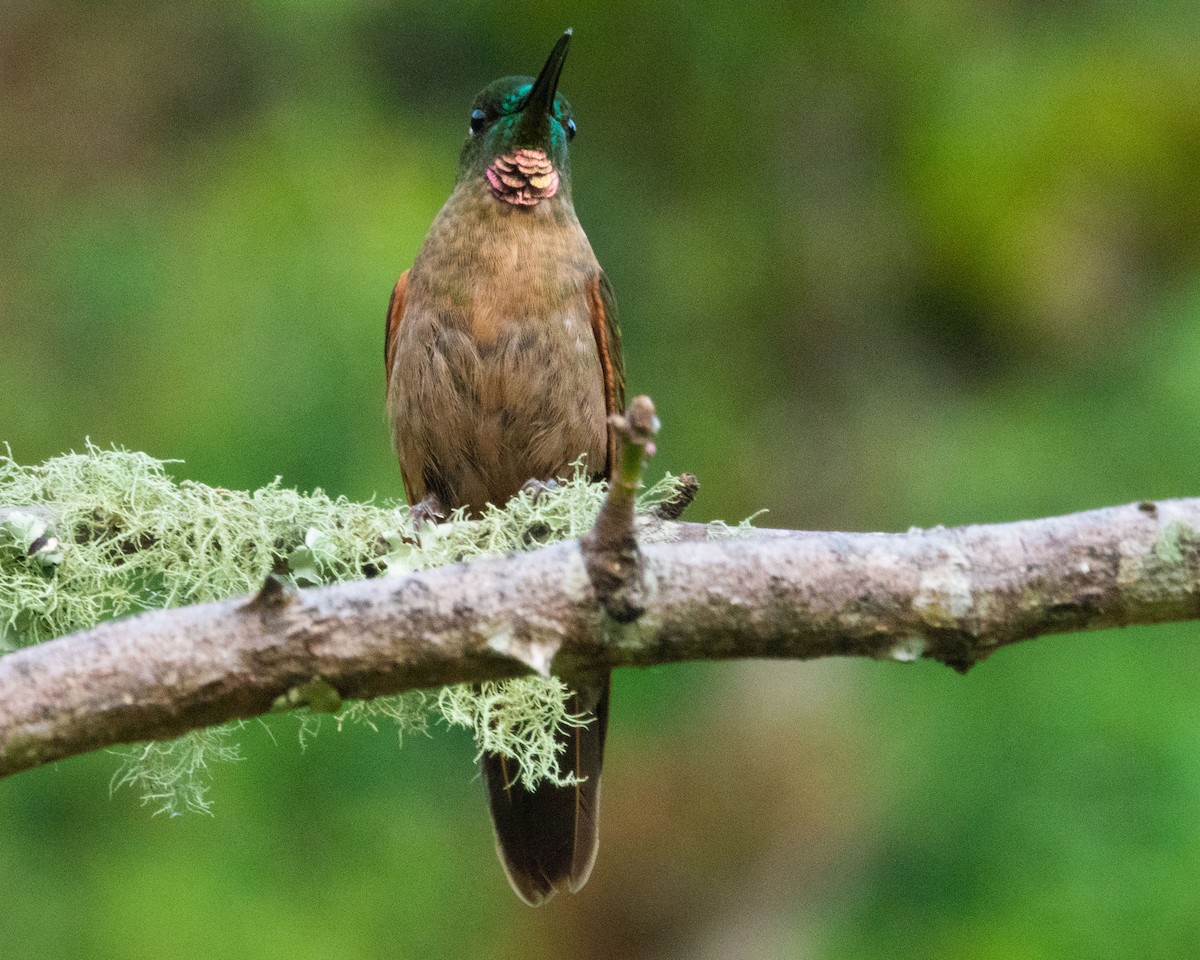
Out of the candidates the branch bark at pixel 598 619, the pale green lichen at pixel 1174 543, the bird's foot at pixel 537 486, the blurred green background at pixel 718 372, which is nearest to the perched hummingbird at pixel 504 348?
the bird's foot at pixel 537 486

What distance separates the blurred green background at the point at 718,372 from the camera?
4.76 metres

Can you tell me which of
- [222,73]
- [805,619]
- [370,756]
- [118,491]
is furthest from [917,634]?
[222,73]

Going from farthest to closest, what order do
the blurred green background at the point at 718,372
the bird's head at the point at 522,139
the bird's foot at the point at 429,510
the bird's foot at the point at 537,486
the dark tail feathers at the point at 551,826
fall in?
1. the blurred green background at the point at 718,372
2. the bird's head at the point at 522,139
3. the bird's foot at the point at 429,510
4. the bird's foot at the point at 537,486
5. the dark tail feathers at the point at 551,826

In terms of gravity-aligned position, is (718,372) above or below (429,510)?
above

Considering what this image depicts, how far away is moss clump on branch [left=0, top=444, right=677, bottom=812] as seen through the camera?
2.86 meters

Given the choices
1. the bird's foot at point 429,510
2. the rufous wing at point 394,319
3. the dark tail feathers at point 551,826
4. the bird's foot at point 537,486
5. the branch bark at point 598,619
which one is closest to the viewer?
the branch bark at point 598,619

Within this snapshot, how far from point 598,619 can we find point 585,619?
0.02 m

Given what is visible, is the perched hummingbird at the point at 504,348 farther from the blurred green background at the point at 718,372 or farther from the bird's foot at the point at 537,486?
the blurred green background at the point at 718,372

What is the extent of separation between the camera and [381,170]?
5.48 metres

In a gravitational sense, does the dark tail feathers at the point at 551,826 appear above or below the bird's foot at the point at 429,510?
below

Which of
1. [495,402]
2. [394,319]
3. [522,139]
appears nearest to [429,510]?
[495,402]

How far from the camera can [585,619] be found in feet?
6.80

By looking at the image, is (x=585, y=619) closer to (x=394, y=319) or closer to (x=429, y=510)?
(x=429, y=510)

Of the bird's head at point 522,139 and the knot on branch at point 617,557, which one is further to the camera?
the bird's head at point 522,139
